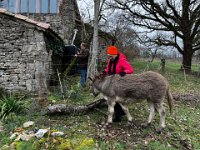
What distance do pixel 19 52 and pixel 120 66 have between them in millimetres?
5556

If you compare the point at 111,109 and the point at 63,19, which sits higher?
the point at 63,19

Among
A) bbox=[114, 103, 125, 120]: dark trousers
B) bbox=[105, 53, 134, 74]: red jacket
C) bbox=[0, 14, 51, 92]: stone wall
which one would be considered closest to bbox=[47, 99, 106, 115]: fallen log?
bbox=[114, 103, 125, 120]: dark trousers

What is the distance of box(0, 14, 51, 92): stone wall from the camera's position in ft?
40.7

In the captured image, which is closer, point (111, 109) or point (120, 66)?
point (111, 109)

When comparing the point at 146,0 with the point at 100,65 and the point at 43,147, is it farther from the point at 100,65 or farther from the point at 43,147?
the point at 43,147

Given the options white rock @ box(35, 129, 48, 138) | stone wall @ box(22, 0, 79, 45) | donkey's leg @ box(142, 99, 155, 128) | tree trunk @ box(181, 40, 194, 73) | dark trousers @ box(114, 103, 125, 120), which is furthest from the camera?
tree trunk @ box(181, 40, 194, 73)

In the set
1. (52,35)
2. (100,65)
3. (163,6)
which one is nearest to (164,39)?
(163,6)

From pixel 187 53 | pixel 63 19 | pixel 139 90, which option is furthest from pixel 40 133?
pixel 187 53

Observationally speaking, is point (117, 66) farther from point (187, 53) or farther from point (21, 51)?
point (187, 53)

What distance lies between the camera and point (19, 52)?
12.5 m

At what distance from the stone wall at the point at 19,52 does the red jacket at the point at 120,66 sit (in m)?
4.46

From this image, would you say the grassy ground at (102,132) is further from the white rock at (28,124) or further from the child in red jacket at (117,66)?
the child in red jacket at (117,66)

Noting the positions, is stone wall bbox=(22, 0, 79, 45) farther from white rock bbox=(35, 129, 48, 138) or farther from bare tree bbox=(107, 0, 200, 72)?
white rock bbox=(35, 129, 48, 138)

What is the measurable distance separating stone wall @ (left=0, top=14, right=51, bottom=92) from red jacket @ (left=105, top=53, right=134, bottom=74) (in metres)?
4.46
